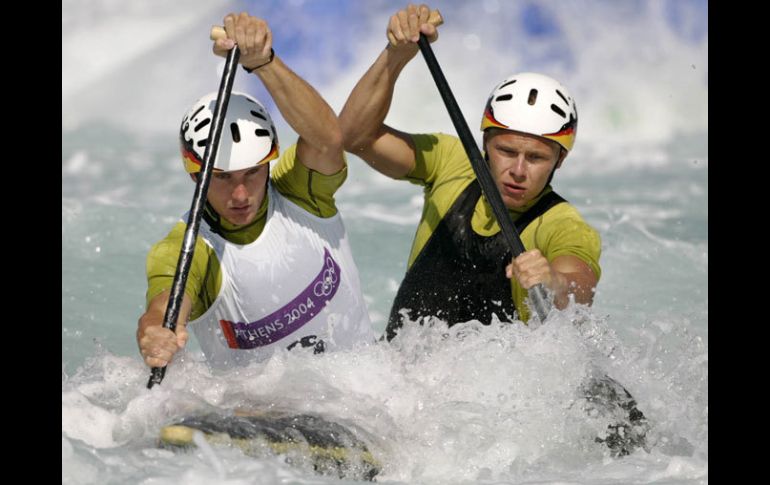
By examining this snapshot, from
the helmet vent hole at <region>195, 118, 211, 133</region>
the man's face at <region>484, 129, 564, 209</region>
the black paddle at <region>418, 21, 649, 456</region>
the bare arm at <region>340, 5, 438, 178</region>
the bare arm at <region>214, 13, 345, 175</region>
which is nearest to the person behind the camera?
the black paddle at <region>418, 21, 649, 456</region>

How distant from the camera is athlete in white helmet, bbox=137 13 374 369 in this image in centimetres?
445

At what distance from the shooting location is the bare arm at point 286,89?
14.5ft

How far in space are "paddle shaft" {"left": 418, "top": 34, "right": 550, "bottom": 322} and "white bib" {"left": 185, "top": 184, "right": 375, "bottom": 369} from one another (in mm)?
615

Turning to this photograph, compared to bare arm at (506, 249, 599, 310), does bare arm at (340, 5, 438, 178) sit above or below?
above

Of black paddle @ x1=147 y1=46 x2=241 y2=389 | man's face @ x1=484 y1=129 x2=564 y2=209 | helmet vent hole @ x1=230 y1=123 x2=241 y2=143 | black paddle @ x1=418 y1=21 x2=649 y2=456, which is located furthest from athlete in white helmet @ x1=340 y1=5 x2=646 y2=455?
black paddle @ x1=147 y1=46 x2=241 y2=389

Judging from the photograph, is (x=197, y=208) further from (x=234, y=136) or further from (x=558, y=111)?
(x=558, y=111)

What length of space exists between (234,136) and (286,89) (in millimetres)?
264

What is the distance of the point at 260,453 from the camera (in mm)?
3789

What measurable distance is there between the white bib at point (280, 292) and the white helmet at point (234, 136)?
26 centimetres

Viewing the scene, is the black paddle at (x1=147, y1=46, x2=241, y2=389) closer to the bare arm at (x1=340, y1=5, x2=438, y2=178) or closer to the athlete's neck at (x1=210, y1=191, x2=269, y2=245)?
the athlete's neck at (x1=210, y1=191, x2=269, y2=245)

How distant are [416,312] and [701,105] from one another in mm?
8319

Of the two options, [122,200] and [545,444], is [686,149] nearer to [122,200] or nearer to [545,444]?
[122,200]

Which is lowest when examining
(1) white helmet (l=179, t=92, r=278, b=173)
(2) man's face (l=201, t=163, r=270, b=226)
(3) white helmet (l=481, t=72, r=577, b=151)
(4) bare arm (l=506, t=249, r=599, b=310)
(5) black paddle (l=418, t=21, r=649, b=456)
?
(5) black paddle (l=418, t=21, r=649, b=456)

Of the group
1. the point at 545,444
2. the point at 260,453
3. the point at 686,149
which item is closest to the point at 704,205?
the point at 686,149
